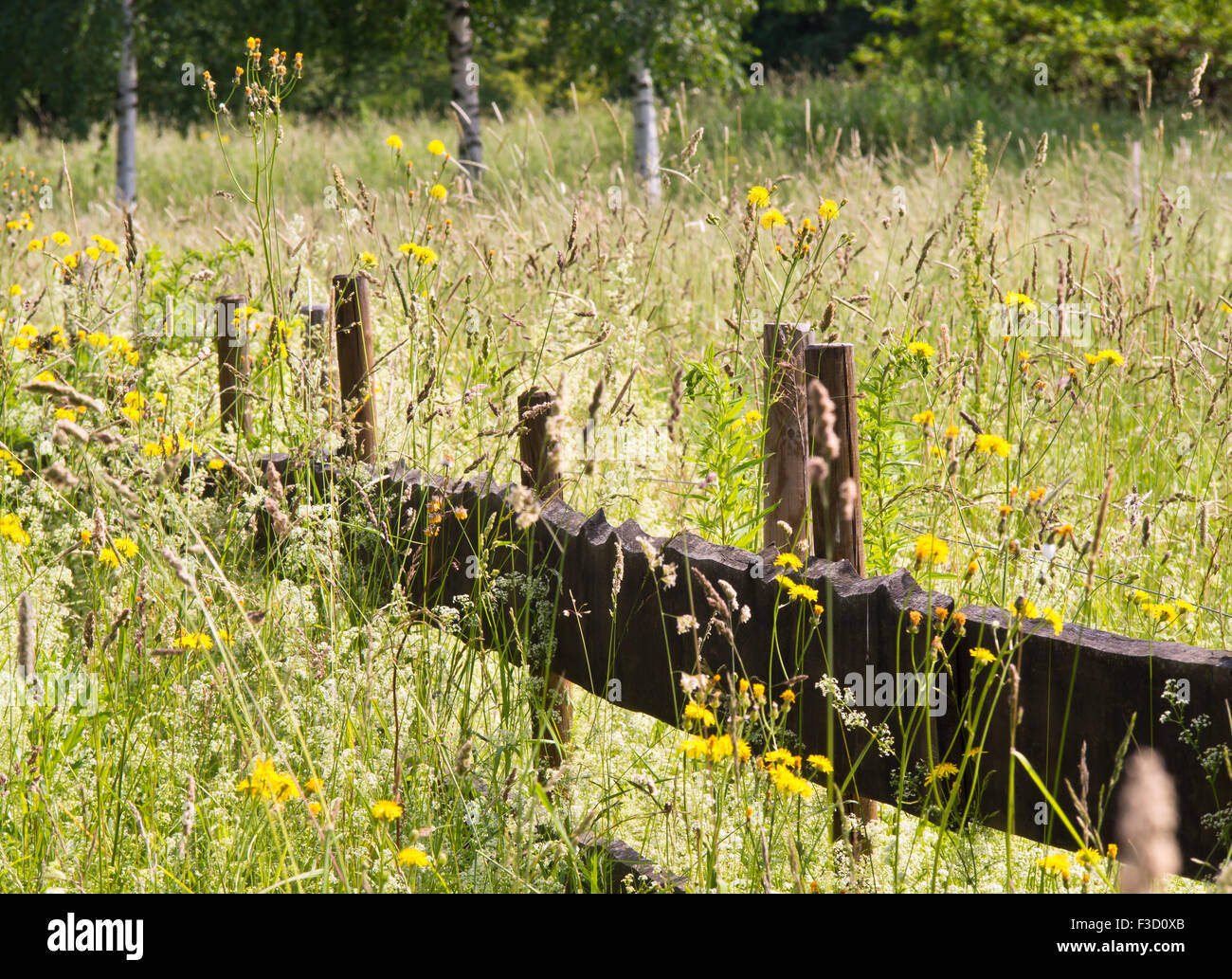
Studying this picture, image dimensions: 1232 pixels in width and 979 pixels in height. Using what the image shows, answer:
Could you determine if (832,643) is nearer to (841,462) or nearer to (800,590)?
(800,590)

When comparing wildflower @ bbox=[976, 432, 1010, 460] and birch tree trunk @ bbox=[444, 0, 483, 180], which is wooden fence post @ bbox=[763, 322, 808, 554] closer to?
wildflower @ bbox=[976, 432, 1010, 460]

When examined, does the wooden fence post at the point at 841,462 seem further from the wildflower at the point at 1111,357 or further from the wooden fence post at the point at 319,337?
the wooden fence post at the point at 319,337

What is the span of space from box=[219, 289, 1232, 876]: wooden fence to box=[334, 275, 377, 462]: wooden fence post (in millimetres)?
548

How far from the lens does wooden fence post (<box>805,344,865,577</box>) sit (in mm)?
2246

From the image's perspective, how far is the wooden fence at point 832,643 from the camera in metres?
1.67

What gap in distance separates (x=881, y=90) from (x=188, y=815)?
1641 cm

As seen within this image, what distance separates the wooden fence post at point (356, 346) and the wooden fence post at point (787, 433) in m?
1.15

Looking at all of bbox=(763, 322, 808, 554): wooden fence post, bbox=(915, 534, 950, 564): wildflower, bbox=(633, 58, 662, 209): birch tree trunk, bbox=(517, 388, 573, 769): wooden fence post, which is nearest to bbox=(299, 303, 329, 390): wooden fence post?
bbox=(517, 388, 573, 769): wooden fence post

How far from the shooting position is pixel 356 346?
3693 mm

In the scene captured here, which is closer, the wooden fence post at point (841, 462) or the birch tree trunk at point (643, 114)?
the wooden fence post at point (841, 462)

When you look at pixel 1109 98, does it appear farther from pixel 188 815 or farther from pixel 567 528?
pixel 188 815

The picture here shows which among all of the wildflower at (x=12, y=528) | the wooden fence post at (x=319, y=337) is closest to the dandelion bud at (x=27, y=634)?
the wildflower at (x=12, y=528)

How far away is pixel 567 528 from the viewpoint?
7.56 ft
